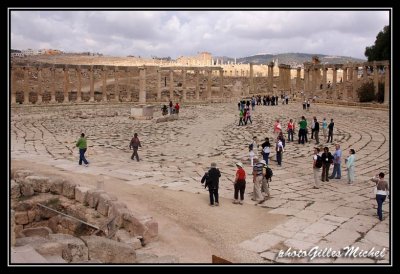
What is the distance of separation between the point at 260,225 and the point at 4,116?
5368 mm

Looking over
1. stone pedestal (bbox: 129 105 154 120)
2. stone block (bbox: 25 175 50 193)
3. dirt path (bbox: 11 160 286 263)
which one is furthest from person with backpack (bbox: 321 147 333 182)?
stone pedestal (bbox: 129 105 154 120)

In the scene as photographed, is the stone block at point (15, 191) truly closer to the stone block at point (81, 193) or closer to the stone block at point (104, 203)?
the stone block at point (81, 193)

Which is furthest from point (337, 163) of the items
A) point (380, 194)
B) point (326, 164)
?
point (380, 194)

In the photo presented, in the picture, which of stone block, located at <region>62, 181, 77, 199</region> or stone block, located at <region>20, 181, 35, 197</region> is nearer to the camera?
stone block, located at <region>62, 181, 77, 199</region>

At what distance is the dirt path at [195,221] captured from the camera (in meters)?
7.59

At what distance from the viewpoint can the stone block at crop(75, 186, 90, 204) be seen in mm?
10238

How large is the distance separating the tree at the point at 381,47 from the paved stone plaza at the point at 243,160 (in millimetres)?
20270

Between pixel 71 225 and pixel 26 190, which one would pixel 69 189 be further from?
pixel 71 225

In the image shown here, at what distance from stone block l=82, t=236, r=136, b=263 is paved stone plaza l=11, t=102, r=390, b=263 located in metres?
2.13

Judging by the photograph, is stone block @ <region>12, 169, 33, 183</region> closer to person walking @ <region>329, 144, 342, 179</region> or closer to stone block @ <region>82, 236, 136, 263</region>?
stone block @ <region>82, 236, 136, 263</region>

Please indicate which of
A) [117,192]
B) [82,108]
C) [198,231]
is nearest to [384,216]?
[198,231]

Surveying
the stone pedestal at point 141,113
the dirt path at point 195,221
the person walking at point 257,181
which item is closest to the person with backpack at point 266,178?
the person walking at point 257,181

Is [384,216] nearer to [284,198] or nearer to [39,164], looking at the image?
[284,198]

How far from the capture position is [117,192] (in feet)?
36.0
